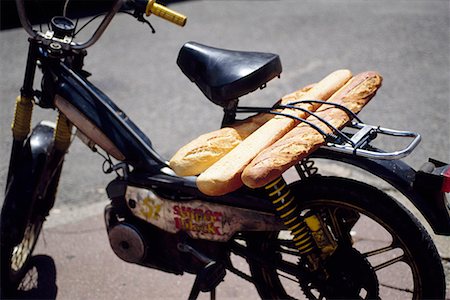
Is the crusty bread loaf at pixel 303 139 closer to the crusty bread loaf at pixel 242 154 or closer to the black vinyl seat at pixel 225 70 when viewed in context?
the crusty bread loaf at pixel 242 154

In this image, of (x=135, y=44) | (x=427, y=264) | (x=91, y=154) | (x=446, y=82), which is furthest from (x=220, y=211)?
(x=135, y=44)

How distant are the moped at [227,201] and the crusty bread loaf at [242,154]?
5.5 inches

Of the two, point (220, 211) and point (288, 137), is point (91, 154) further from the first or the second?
point (288, 137)

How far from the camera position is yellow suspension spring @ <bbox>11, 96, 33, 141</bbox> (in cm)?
307

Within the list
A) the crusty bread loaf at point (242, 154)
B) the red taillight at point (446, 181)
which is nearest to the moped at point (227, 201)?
the red taillight at point (446, 181)

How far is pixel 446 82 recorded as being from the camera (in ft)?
19.0

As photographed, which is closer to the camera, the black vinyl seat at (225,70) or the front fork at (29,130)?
the black vinyl seat at (225,70)

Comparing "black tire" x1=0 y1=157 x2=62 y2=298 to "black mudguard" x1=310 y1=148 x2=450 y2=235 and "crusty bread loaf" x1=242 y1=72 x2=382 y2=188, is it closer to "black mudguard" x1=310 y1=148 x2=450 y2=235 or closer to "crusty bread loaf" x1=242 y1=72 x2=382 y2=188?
"crusty bread loaf" x1=242 y1=72 x2=382 y2=188

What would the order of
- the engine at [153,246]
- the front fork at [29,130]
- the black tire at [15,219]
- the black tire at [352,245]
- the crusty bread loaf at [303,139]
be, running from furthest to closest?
the black tire at [15,219] < the front fork at [29,130] < the engine at [153,246] < the black tire at [352,245] < the crusty bread loaf at [303,139]

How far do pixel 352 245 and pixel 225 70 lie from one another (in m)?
0.93

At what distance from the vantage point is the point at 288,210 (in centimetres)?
255

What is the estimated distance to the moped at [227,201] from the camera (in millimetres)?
2432

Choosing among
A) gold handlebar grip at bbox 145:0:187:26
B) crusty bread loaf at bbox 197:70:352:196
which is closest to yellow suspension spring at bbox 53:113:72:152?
gold handlebar grip at bbox 145:0:187:26

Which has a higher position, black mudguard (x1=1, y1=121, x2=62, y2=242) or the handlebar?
the handlebar
